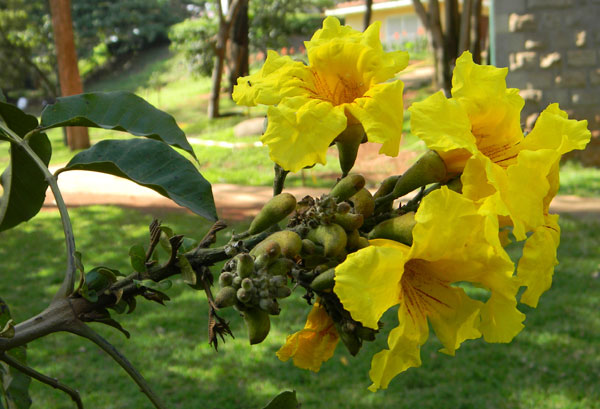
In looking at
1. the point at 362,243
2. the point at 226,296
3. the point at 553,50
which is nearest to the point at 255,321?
the point at 226,296

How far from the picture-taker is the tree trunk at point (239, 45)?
45.2 feet

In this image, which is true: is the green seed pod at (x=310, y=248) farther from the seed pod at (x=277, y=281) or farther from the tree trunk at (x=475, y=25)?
the tree trunk at (x=475, y=25)

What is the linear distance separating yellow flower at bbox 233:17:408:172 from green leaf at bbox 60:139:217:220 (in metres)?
0.21

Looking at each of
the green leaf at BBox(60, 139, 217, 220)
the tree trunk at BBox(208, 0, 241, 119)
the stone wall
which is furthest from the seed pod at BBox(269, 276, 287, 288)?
the tree trunk at BBox(208, 0, 241, 119)

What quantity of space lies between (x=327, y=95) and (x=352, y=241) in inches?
9.2

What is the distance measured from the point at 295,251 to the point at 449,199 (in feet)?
0.57

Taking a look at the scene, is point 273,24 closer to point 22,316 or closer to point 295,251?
point 22,316

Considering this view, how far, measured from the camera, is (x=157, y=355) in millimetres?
4176

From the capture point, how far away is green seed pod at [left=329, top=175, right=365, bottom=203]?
81cm

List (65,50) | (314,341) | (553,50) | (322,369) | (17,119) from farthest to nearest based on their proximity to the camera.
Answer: (65,50) < (553,50) < (322,369) < (17,119) < (314,341)

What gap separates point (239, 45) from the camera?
45.4ft

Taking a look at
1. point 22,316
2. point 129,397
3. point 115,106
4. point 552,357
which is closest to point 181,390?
point 129,397

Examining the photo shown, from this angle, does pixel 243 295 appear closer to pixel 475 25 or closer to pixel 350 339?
pixel 350 339

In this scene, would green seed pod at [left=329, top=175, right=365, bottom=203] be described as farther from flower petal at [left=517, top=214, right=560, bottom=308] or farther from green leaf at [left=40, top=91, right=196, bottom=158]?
green leaf at [left=40, top=91, right=196, bottom=158]
